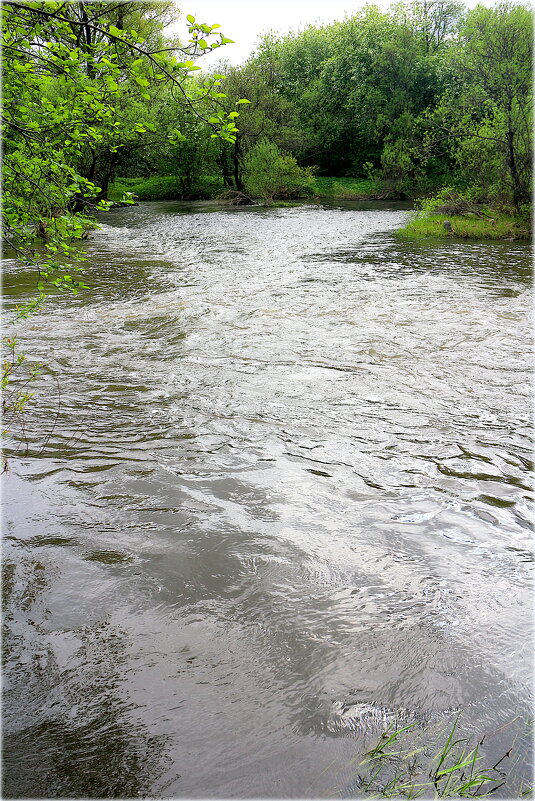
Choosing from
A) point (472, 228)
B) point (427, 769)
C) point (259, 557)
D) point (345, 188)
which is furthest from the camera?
point (345, 188)

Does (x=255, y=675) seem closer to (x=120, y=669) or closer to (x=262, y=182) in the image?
(x=120, y=669)

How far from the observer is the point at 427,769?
104 inches

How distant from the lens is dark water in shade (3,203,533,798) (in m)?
2.87

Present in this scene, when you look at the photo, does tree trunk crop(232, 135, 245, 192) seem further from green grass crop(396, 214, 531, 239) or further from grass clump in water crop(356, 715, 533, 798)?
grass clump in water crop(356, 715, 533, 798)

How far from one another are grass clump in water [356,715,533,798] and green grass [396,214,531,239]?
2105 cm

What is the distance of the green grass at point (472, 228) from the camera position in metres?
20.8

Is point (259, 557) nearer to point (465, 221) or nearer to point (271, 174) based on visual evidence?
point (465, 221)

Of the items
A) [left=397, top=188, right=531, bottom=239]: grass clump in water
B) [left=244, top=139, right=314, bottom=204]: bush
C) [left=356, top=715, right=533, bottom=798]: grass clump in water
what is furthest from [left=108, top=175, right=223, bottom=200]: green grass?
[left=356, top=715, right=533, bottom=798]: grass clump in water

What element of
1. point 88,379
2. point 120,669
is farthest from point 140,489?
point 88,379

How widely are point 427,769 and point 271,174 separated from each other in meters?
40.0

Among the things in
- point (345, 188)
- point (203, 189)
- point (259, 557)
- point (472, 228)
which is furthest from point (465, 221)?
point (203, 189)

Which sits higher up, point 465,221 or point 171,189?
point 171,189

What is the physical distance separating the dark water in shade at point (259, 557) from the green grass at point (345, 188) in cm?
3667

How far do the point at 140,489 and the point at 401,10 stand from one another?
58989mm
